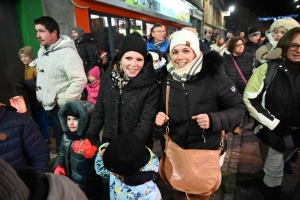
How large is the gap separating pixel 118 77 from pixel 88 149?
81 centimetres

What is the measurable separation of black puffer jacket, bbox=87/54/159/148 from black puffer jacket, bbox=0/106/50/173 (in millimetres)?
659

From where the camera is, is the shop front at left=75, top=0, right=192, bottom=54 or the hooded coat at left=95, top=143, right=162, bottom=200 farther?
the shop front at left=75, top=0, right=192, bottom=54

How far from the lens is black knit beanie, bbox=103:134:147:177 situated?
1511 millimetres

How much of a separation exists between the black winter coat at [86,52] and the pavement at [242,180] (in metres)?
2.27

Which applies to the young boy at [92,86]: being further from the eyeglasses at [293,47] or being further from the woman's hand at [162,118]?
the eyeglasses at [293,47]

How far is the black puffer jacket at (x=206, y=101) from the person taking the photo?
178 cm

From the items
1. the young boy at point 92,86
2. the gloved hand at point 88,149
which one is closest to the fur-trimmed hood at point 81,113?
the gloved hand at point 88,149

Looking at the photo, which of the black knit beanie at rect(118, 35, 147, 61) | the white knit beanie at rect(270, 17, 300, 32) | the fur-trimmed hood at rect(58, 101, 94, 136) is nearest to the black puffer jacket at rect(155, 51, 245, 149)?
the black knit beanie at rect(118, 35, 147, 61)

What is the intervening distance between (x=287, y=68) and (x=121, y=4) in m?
7.45

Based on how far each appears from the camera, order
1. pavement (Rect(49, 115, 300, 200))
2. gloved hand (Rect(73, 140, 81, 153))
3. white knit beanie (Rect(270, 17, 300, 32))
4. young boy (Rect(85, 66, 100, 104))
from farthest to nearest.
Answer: young boy (Rect(85, 66, 100, 104)) → white knit beanie (Rect(270, 17, 300, 32)) → pavement (Rect(49, 115, 300, 200)) → gloved hand (Rect(73, 140, 81, 153))

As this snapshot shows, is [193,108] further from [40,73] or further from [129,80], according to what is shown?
[40,73]

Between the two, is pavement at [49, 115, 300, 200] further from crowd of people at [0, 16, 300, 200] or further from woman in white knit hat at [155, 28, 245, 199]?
woman in white knit hat at [155, 28, 245, 199]

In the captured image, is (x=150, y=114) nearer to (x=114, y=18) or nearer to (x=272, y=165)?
(x=272, y=165)

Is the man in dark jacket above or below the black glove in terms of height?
above
